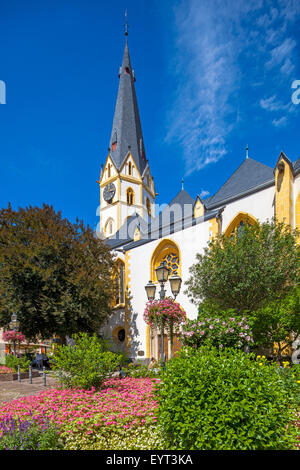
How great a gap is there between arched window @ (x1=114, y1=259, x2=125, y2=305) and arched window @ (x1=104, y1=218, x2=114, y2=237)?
37.5 ft

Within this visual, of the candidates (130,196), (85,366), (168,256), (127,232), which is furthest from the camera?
(130,196)

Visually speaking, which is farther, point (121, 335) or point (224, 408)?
point (121, 335)

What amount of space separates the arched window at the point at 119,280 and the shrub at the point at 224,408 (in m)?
21.4

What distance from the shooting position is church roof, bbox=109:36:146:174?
3975cm

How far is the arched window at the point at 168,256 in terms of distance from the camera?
2238cm

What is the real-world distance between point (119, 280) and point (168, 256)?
617cm

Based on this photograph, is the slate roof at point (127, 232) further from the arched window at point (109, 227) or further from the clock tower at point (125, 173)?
the arched window at point (109, 227)

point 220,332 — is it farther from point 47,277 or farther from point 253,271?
point 47,277

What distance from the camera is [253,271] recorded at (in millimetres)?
12734

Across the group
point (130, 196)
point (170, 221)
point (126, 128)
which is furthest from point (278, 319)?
point (126, 128)

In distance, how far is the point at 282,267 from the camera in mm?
12828

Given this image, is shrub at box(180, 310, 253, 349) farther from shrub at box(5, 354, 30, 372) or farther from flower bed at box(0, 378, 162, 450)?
shrub at box(5, 354, 30, 372)

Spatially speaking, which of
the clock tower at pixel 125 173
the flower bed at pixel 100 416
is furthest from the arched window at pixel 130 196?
the flower bed at pixel 100 416
